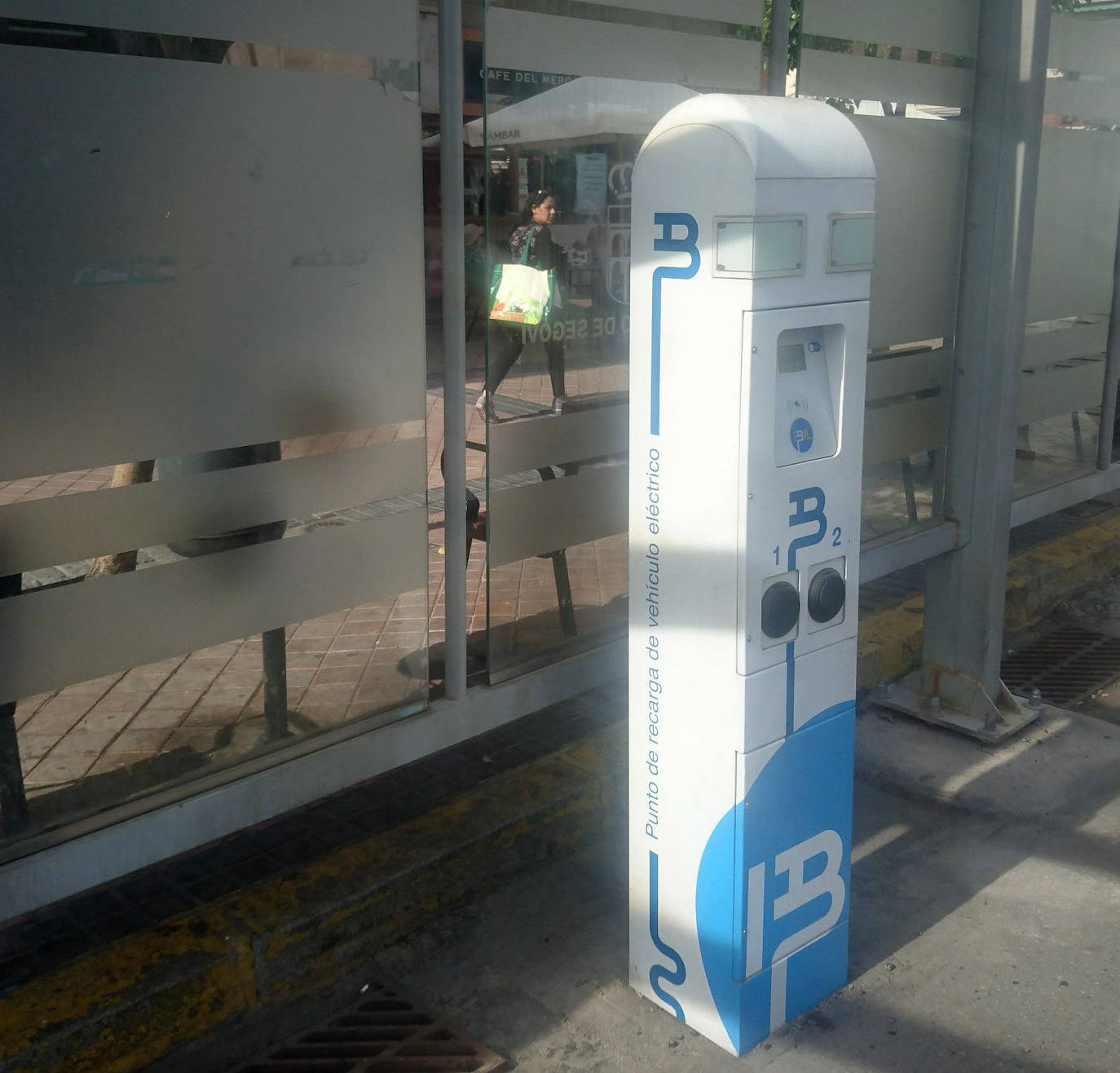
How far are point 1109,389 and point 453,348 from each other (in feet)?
12.4

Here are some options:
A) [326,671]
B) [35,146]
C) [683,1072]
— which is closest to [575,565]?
[326,671]

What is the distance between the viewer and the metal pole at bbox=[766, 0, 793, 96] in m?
4.02

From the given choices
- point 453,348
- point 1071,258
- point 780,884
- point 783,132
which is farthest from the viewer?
point 1071,258

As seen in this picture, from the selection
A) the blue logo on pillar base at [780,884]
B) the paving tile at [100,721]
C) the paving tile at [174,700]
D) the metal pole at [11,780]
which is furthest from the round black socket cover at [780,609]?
the metal pole at [11,780]

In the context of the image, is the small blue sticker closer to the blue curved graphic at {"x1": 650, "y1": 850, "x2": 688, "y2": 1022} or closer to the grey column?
the blue curved graphic at {"x1": 650, "y1": 850, "x2": 688, "y2": 1022}

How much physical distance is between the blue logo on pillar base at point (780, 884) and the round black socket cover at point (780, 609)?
28cm

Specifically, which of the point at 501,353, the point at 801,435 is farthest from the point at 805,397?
the point at 501,353

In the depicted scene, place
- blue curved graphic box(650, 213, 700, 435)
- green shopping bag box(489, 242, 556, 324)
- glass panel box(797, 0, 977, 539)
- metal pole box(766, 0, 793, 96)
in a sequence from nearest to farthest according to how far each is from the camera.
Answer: blue curved graphic box(650, 213, 700, 435) < green shopping bag box(489, 242, 556, 324) < metal pole box(766, 0, 793, 96) < glass panel box(797, 0, 977, 539)

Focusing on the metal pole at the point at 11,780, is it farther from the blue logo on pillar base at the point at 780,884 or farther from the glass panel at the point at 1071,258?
the glass panel at the point at 1071,258

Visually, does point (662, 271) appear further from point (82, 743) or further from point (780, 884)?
point (82, 743)

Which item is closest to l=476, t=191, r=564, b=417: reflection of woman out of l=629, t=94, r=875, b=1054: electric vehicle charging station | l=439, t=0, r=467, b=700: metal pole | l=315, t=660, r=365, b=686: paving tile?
l=439, t=0, r=467, b=700: metal pole

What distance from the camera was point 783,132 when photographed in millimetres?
2754

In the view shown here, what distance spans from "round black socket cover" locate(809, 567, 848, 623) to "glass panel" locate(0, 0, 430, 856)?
104 centimetres

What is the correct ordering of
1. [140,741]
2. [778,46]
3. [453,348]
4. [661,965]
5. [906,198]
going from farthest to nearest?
[906,198] → [778,46] → [453,348] → [661,965] → [140,741]
